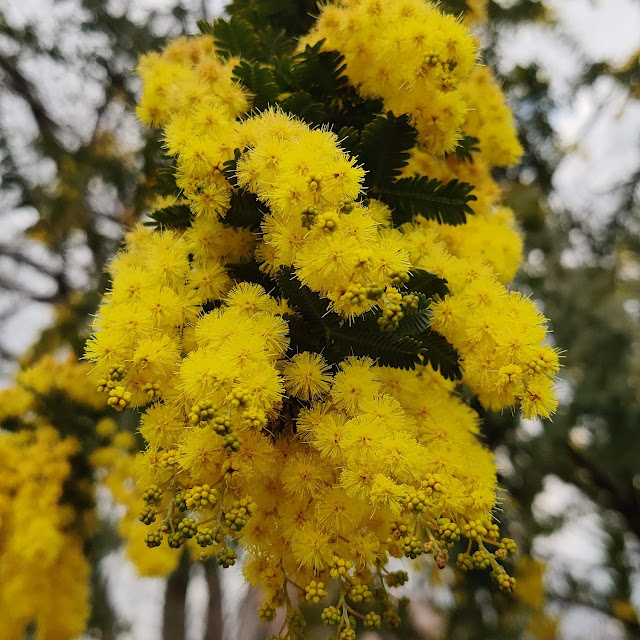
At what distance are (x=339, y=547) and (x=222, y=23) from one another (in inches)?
64.2

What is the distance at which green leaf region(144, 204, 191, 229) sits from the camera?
1.54 meters

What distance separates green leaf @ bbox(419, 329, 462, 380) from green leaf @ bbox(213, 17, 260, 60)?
116 cm

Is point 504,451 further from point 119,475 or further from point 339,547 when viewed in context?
point 339,547

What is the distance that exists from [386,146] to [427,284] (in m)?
0.46

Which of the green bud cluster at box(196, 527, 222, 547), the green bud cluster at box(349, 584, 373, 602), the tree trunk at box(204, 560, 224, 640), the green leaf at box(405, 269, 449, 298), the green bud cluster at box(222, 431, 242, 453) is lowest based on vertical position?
the tree trunk at box(204, 560, 224, 640)

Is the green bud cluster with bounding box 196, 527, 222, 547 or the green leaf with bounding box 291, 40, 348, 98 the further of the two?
the green leaf with bounding box 291, 40, 348, 98

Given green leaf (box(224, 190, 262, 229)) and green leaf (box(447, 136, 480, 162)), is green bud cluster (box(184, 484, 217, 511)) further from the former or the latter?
green leaf (box(447, 136, 480, 162))

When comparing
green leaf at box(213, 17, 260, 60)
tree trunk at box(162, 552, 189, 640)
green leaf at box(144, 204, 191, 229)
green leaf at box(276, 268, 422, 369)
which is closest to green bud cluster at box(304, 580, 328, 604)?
green leaf at box(276, 268, 422, 369)

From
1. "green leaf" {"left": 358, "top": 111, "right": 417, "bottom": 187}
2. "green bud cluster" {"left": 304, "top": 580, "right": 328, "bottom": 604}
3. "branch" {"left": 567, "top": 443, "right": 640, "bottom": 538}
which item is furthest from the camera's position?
"branch" {"left": 567, "top": 443, "right": 640, "bottom": 538}

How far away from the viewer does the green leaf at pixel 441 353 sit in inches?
52.8

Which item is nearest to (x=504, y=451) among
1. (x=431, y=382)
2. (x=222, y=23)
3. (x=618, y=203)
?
(x=618, y=203)

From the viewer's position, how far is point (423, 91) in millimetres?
1501

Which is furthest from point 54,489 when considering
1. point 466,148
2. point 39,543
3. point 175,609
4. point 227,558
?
point 175,609

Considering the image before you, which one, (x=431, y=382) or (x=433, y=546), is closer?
(x=433, y=546)
